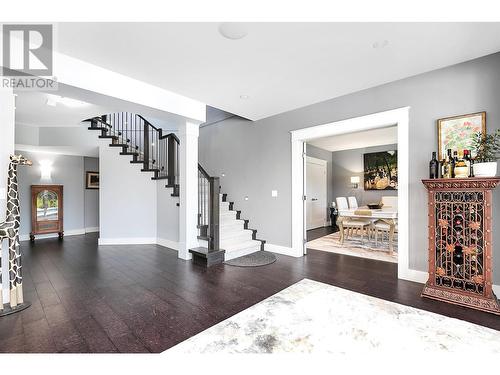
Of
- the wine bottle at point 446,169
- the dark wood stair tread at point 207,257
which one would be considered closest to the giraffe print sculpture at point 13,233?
the dark wood stair tread at point 207,257

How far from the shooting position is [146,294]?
277 centimetres

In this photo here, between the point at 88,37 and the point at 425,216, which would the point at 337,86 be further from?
the point at 88,37

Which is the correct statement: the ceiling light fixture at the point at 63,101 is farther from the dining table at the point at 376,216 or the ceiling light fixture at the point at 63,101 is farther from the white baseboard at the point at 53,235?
the dining table at the point at 376,216

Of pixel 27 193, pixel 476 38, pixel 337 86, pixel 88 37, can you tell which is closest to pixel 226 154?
pixel 337 86

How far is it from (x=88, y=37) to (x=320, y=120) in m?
3.34

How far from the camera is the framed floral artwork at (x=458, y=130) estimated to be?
2.74m

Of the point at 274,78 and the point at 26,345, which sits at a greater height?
the point at 274,78

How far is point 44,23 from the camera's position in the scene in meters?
2.14

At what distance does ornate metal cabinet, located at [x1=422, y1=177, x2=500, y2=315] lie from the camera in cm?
242

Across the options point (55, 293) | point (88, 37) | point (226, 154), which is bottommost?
point (55, 293)

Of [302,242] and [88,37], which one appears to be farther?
[302,242]

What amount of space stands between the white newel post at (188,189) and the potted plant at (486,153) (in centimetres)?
394
